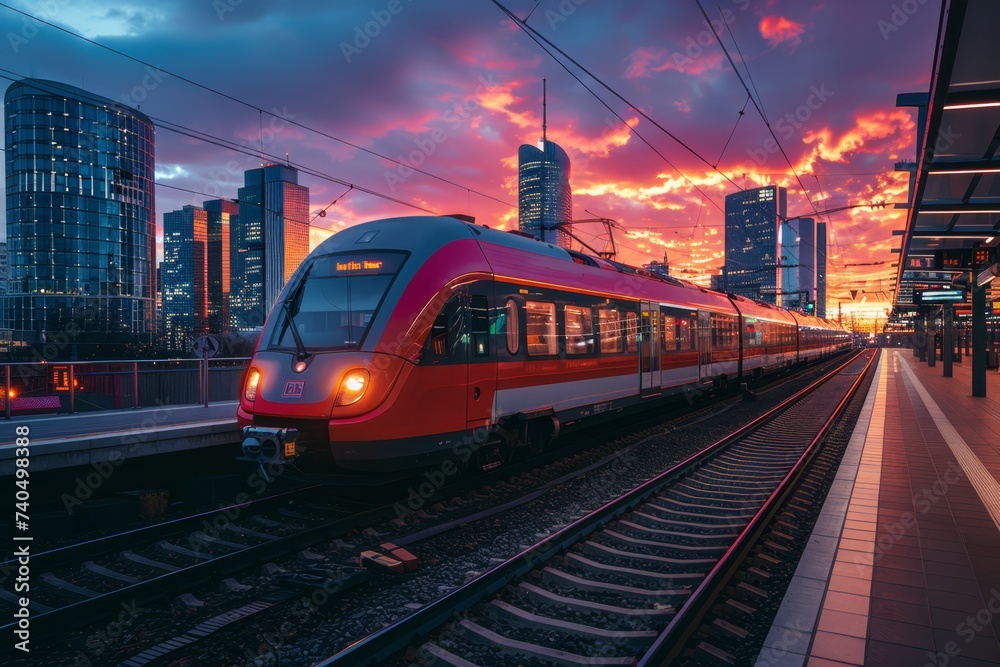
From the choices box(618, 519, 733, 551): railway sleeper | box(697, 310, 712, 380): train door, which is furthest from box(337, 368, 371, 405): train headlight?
box(697, 310, 712, 380): train door

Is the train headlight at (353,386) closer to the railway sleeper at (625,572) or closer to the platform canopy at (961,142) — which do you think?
the railway sleeper at (625,572)

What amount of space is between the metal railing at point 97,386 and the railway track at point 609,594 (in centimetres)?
674

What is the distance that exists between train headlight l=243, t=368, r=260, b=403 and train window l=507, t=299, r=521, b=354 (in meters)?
3.38

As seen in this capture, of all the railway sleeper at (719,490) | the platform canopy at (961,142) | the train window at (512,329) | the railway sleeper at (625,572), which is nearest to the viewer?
the railway sleeper at (625,572)

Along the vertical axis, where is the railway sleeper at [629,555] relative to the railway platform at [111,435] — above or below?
below

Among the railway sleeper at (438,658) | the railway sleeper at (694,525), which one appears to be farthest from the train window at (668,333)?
the railway sleeper at (438,658)

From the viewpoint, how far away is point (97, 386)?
1133cm

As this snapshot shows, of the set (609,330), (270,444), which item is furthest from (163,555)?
(609,330)

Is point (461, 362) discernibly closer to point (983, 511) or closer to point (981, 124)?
point (983, 511)

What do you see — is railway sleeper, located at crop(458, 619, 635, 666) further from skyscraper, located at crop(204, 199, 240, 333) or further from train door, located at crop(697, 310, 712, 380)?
skyscraper, located at crop(204, 199, 240, 333)

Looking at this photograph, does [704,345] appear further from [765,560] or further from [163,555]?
[163,555]

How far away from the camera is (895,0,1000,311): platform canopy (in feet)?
20.0

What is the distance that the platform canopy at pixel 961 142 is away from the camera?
6.11 metres

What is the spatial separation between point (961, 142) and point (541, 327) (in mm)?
6811
